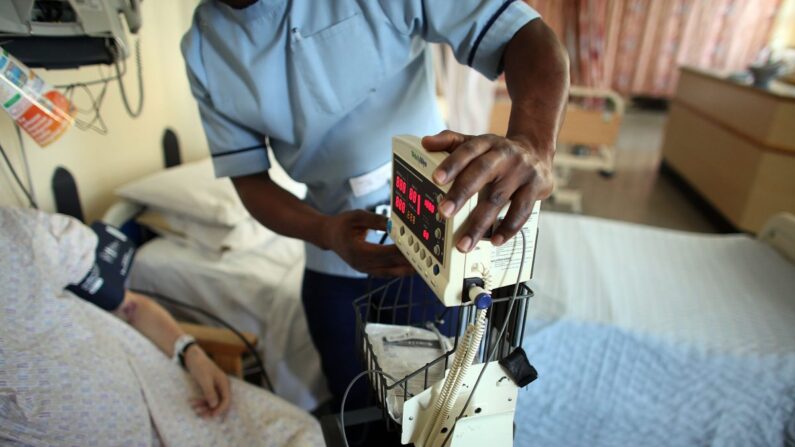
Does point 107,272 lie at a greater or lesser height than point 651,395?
greater

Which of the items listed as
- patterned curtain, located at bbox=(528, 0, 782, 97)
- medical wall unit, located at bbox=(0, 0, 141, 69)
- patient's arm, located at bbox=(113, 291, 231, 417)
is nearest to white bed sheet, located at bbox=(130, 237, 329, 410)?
patient's arm, located at bbox=(113, 291, 231, 417)

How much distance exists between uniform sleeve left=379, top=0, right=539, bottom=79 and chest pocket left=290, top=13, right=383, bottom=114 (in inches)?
2.4

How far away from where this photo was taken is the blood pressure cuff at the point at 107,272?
1.01 m

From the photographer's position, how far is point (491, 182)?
455 mm

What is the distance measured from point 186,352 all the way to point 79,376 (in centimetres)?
26

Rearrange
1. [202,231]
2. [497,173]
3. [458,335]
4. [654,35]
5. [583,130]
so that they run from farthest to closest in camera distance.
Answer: [654,35]
[583,130]
[202,231]
[458,335]
[497,173]

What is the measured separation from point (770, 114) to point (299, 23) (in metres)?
2.85

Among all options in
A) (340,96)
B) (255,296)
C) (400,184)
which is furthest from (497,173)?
(255,296)

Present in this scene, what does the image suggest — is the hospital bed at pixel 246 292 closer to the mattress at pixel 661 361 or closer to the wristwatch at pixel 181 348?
the wristwatch at pixel 181 348

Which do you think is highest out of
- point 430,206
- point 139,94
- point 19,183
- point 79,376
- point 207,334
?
point 430,206

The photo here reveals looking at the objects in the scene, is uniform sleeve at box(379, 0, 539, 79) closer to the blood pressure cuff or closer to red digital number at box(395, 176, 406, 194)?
red digital number at box(395, 176, 406, 194)

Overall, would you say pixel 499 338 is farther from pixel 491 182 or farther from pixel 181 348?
pixel 181 348

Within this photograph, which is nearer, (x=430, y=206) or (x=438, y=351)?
(x=430, y=206)

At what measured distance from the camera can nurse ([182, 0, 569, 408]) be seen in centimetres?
67
